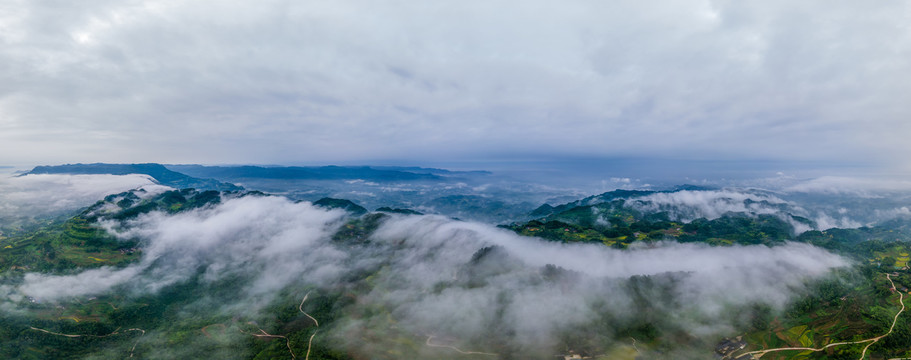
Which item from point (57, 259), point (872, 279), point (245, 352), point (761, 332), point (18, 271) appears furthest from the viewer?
point (57, 259)

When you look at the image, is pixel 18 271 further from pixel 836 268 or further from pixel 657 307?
pixel 836 268

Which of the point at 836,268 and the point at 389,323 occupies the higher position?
the point at 836,268

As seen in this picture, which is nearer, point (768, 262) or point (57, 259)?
point (768, 262)

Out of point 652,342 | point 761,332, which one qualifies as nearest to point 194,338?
point 652,342

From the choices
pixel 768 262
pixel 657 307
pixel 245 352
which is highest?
pixel 768 262

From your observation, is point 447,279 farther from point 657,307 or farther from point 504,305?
point 657,307

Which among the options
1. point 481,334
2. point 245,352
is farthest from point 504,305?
point 245,352

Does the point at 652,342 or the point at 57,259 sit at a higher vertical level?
the point at 57,259

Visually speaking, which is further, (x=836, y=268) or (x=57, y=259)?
(x=57, y=259)

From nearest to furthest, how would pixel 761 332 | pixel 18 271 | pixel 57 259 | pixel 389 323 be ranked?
pixel 761 332
pixel 389 323
pixel 18 271
pixel 57 259
